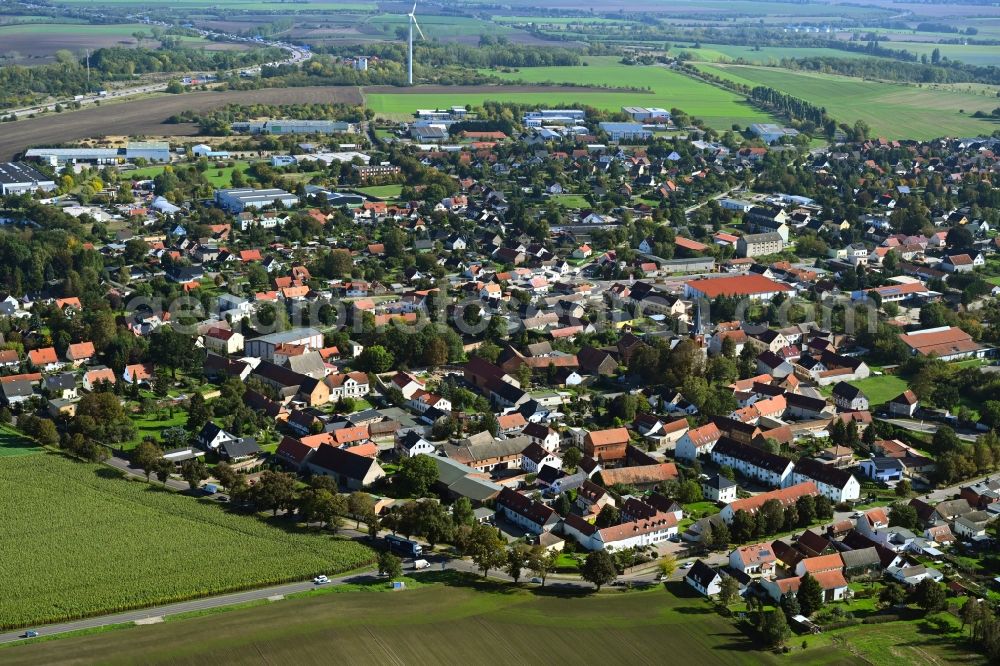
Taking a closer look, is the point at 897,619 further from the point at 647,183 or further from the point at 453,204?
the point at 647,183

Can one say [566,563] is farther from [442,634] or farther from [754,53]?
[754,53]

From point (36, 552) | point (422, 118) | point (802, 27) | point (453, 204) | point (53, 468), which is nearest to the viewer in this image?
point (36, 552)

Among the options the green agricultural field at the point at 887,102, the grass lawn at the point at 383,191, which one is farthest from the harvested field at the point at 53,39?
the green agricultural field at the point at 887,102

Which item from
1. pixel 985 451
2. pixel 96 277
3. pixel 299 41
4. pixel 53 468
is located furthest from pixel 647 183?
pixel 299 41

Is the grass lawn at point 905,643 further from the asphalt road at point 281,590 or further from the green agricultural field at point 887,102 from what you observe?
the green agricultural field at point 887,102

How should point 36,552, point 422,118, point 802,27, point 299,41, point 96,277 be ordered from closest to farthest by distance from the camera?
point 36,552 < point 96,277 < point 422,118 < point 299,41 < point 802,27

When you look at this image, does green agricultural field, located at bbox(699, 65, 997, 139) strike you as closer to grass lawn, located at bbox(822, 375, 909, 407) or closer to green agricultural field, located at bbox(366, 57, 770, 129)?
green agricultural field, located at bbox(366, 57, 770, 129)

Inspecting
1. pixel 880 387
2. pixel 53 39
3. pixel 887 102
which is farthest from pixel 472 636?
pixel 53 39

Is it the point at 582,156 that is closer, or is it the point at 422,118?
the point at 582,156
